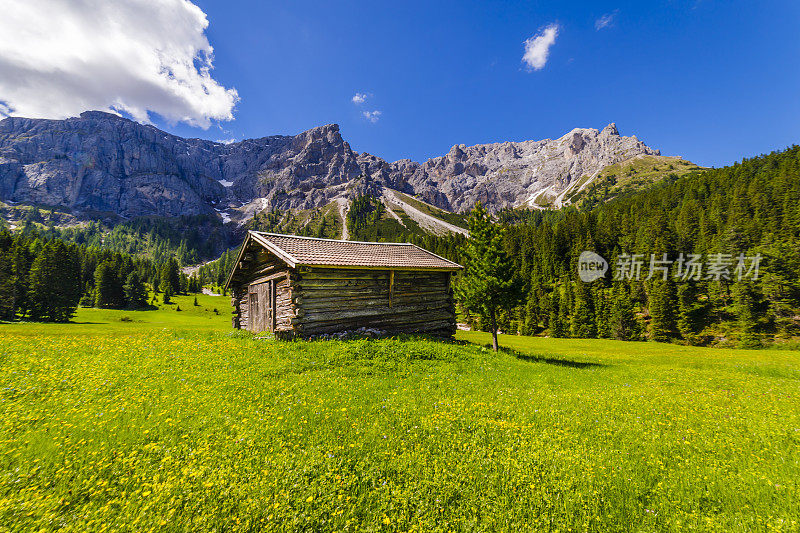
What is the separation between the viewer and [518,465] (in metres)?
5.74

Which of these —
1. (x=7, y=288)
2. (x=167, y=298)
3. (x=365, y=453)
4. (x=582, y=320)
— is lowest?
(x=582, y=320)

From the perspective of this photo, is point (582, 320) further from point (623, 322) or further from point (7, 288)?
point (7, 288)

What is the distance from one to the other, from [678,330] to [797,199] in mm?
43307

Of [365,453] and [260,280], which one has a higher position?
[260,280]

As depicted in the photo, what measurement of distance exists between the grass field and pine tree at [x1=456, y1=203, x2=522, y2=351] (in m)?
10.4

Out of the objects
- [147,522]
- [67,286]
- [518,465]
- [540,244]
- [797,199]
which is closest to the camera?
[147,522]

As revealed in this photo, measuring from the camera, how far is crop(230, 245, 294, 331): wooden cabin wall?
1753 cm

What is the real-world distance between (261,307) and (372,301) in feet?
27.0

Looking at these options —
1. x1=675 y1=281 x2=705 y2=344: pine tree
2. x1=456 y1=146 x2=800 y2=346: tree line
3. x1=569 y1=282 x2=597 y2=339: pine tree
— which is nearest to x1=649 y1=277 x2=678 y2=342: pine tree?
x1=456 y1=146 x2=800 y2=346: tree line

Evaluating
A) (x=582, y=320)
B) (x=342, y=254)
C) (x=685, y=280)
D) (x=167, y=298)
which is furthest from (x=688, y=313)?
(x=167, y=298)

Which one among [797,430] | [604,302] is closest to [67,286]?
[797,430]

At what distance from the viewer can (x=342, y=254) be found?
1964cm

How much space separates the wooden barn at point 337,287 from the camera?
17094 mm

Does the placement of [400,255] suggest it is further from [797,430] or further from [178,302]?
[178,302]
